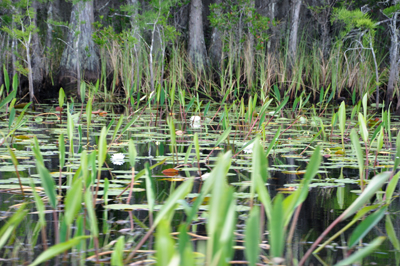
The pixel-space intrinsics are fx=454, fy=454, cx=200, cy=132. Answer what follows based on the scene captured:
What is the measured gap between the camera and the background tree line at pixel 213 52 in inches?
263

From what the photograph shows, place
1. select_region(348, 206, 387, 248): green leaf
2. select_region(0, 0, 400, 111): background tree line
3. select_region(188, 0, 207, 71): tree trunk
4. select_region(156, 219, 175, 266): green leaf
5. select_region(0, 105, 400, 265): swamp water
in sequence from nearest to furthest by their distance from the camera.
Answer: select_region(156, 219, 175, 266): green leaf, select_region(348, 206, 387, 248): green leaf, select_region(0, 105, 400, 265): swamp water, select_region(0, 0, 400, 111): background tree line, select_region(188, 0, 207, 71): tree trunk

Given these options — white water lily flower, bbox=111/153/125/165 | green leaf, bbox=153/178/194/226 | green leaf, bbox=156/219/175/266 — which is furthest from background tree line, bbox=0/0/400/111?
green leaf, bbox=156/219/175/266

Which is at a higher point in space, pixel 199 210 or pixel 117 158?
pixel 117 158

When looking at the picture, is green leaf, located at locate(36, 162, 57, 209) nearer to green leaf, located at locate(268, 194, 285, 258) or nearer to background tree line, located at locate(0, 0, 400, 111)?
green leaf, located at locate(268, 194, 285, 258)

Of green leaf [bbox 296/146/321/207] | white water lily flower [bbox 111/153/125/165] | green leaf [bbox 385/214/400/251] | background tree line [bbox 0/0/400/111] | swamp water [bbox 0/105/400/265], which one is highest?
background tree line [bbox 0/0/400/111]

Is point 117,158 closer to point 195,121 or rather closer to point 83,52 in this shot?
point 195,121

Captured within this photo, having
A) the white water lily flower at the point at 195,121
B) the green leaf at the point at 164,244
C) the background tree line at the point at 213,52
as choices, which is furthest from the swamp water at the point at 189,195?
the background tree line at the point at 213,52

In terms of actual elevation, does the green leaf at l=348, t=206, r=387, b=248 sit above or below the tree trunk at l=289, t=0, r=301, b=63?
below

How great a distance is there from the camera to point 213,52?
1010 centimetres

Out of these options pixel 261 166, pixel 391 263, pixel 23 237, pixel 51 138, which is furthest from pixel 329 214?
pixel 51 138

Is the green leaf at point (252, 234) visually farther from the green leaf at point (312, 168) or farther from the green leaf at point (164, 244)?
the green leaf at point (312, 168)

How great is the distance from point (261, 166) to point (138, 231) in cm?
43

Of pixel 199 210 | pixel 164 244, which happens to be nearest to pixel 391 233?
pixel 199 210

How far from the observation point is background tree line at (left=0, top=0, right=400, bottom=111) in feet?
21.9
